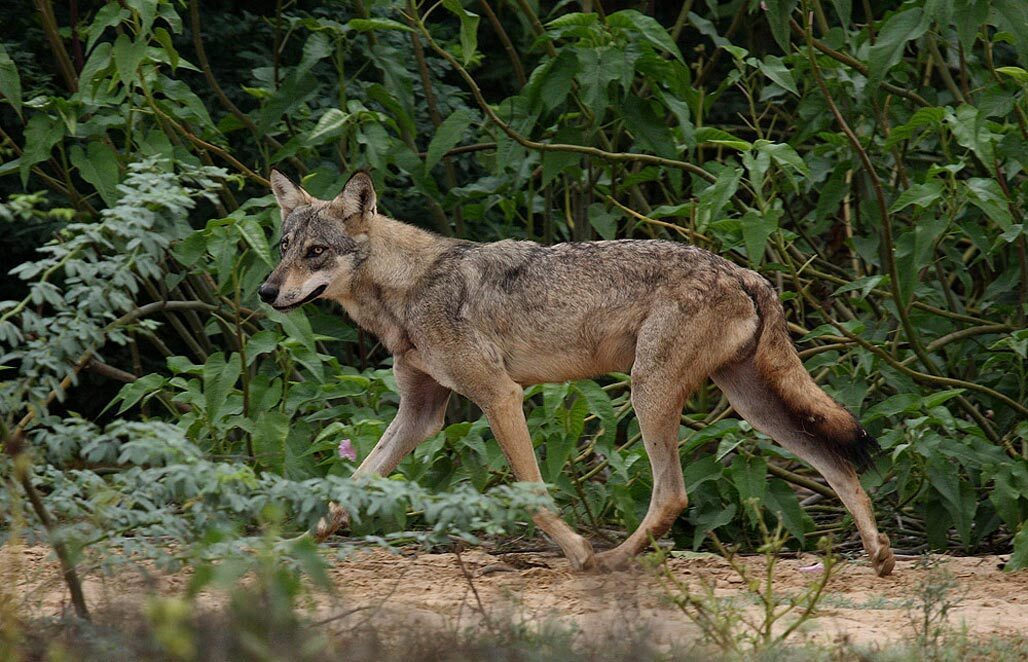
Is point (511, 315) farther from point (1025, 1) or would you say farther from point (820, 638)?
point (1025, 1)

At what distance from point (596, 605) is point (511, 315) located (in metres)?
2.06

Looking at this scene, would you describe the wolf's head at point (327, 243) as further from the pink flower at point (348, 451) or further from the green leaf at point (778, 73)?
the green leaf at point (778, 73)

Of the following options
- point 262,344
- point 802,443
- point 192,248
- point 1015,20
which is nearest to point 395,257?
point 262,344

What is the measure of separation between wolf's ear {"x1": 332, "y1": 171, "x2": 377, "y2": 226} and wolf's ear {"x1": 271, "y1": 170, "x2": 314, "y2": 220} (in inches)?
13.7

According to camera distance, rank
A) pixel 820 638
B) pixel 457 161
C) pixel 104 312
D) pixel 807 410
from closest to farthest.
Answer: pixel 104 312
pixel 820 638
pixel 807 410
pixel 457 161

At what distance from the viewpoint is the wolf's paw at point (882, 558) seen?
684 cm

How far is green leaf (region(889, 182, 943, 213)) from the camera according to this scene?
727cm

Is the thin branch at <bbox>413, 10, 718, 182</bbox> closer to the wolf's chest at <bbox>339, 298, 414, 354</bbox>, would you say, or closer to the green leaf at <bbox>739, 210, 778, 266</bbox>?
the green leaf at <bbox>739, 210, 778, 266</bbox>

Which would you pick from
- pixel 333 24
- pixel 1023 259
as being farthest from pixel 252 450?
pixel 1023 259

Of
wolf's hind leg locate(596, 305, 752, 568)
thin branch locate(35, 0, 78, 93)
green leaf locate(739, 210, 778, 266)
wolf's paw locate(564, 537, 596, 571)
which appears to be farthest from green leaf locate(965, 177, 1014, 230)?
thin branch locate(35, 0, 78, 93)

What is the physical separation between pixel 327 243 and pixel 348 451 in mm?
1238

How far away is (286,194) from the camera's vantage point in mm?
7488

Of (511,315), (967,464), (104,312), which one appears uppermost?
(104,312)

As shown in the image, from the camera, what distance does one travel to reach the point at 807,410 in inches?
276
